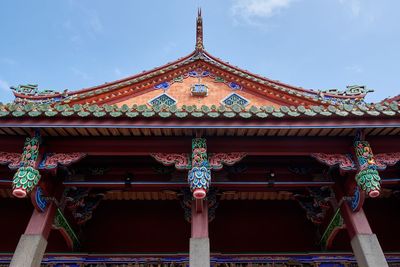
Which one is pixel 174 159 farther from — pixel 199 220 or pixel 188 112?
pixel 199 220

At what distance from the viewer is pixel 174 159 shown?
612 cm

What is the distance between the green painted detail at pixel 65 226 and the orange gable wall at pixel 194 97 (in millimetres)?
4488

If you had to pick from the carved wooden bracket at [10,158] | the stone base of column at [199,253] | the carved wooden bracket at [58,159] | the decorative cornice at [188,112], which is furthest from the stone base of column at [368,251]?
the carved wooden bracket at [10,158]

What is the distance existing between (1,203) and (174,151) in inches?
178

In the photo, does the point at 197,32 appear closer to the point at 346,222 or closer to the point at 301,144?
the point at 301,144

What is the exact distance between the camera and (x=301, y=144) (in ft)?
20.5

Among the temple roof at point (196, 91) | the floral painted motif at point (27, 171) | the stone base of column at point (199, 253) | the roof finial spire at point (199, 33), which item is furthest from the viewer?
the roof finial spire at point (199, 33)

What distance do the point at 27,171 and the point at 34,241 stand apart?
1.02 m

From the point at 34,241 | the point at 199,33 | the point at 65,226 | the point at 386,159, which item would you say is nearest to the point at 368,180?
the point at 386,159

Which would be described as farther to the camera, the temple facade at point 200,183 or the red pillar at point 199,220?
the temple facade at point 200,183

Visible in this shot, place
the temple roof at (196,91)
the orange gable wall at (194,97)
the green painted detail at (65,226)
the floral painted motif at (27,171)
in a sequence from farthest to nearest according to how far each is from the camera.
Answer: the orange gable wall at (194,97)
the temple roof at (196,91)
the green painted detail at (65,226)
the floral painted motif at (27,171)

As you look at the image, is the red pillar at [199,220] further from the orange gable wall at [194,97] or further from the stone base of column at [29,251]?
the orange gable wall at [194,97]

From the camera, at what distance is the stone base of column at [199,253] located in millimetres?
5137

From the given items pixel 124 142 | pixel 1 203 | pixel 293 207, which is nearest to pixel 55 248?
pixel 1 203
